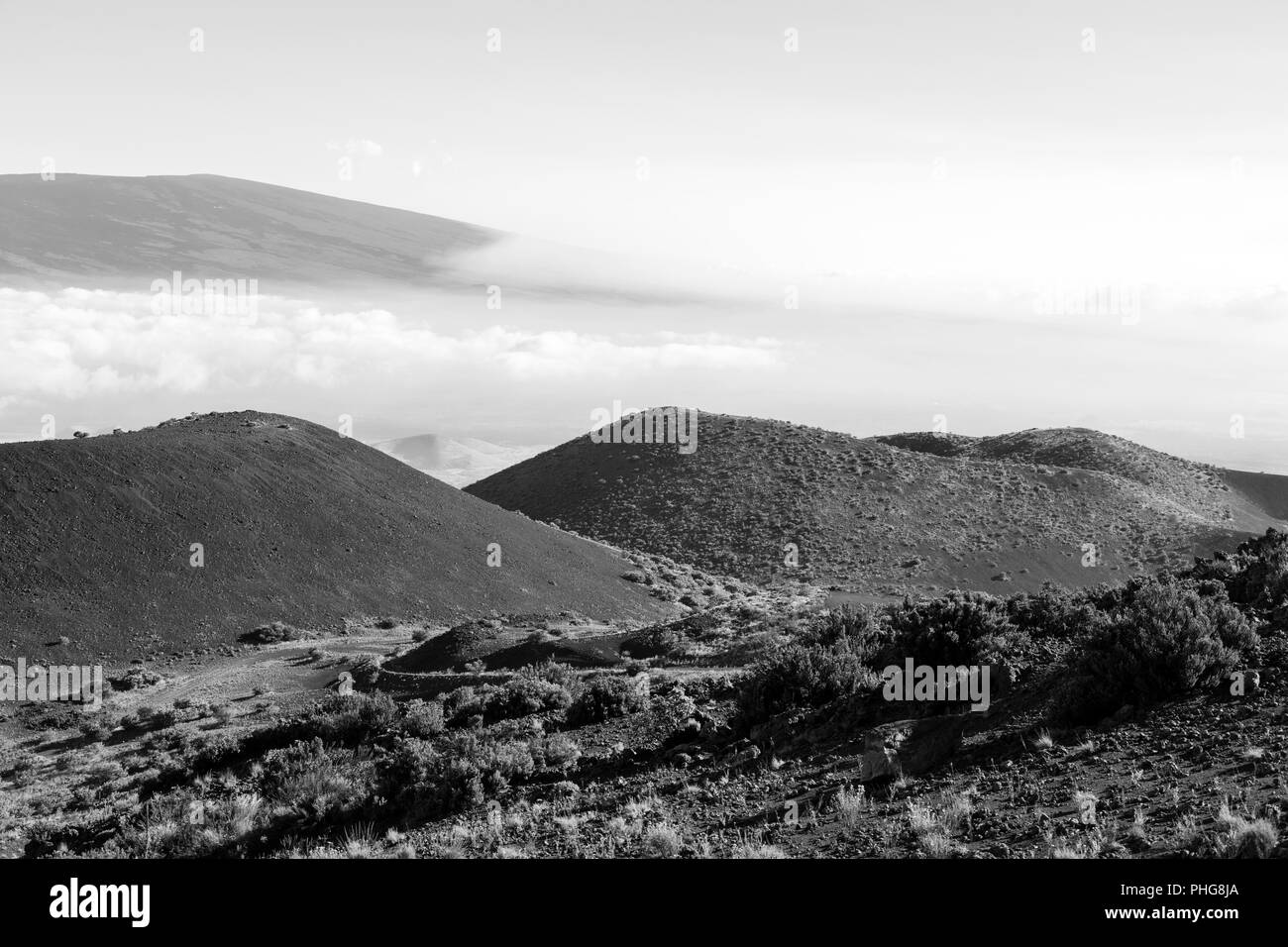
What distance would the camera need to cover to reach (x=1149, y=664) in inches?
441

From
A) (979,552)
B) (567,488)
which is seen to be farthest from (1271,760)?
(567,488)

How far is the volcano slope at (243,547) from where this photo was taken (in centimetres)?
3831

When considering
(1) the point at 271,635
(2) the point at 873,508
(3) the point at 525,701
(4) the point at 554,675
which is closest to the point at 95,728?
(1) the point at 271,635

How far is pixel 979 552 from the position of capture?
64.6m

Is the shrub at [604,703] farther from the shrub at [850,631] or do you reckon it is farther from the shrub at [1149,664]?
the shrub at [1149,664]

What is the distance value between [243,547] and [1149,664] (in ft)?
132

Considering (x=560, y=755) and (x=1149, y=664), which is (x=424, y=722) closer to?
(x=560, y=755)

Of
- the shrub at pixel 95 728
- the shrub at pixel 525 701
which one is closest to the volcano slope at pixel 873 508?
the shrub at pixel 95 728

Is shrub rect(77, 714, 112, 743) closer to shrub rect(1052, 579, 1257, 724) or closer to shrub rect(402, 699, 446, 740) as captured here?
shrub rect(402, 699, 446, 740)

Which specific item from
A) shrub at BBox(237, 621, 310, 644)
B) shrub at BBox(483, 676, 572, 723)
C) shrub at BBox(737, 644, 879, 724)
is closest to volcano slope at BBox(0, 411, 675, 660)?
shrub at BBox(237, 621, 310, 644)

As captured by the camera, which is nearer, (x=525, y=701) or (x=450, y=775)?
(x=450, y=775)

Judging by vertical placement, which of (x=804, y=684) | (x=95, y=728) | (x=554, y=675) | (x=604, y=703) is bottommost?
(x=95, y=728)
